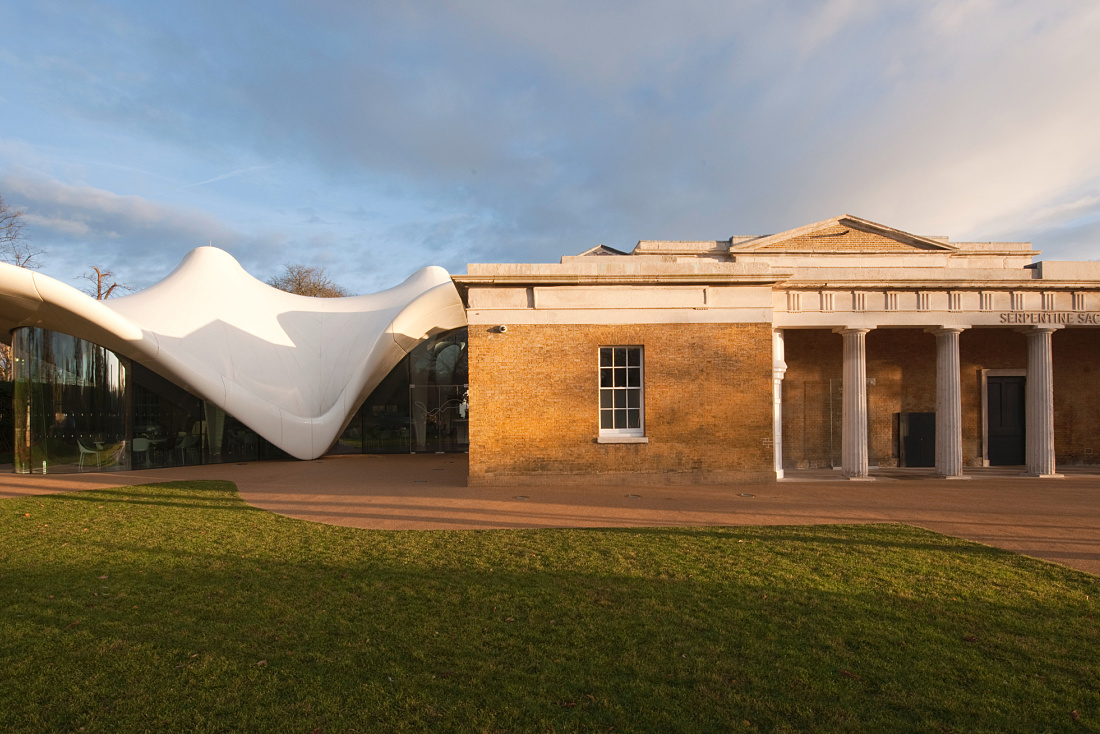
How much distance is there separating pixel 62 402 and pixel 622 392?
15623 millimetres

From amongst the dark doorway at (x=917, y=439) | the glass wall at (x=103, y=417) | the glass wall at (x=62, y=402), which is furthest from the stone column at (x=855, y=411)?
the glass wall at (x=62, y=402)

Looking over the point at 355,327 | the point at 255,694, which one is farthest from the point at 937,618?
the point at 355,327

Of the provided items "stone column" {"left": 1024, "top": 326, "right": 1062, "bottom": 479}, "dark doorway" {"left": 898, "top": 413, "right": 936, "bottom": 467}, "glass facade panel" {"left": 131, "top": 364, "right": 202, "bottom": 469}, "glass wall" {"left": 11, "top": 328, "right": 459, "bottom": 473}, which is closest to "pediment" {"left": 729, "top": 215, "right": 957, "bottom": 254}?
"stone column" {"left": 1024, "top": 326, "right": 1062, "bottom": 479}

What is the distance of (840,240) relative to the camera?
1812cm

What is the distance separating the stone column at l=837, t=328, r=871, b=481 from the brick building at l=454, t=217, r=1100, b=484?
0.12 feet

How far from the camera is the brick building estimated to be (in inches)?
516

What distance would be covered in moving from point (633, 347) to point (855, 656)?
31.6 ft

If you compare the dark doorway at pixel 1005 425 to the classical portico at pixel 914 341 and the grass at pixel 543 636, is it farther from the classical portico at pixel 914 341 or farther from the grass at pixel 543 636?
the grass at pixel 543 636

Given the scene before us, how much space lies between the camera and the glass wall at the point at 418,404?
22.7 metres

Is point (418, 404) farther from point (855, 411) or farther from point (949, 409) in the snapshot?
point (949, 409)

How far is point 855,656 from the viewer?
4285mm

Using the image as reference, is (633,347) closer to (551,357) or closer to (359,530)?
(551,357)

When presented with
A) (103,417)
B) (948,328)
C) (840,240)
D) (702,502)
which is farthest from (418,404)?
(948,328)

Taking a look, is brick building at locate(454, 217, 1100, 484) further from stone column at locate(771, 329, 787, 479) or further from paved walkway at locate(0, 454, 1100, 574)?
paved walkway at locate(0, 454, 1100, 574)
